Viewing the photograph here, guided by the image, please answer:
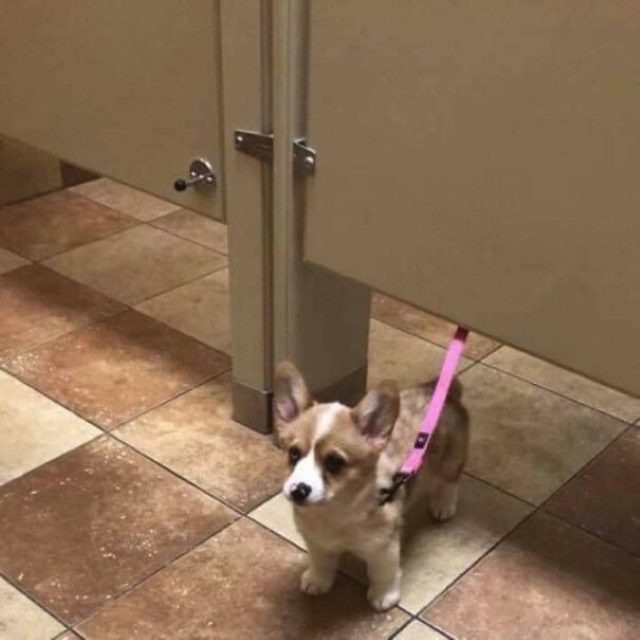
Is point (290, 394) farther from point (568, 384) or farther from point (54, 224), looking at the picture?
point (54, 224)

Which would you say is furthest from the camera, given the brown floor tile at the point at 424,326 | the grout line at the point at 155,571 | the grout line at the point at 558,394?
the brown floor tile at the point at 424,326

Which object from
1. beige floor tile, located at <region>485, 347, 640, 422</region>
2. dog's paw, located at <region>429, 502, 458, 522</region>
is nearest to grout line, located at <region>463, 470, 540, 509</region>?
dog's paw, located at <region>429, 502, 458, 522</region>

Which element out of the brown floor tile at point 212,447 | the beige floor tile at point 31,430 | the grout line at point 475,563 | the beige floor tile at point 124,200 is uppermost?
the grout line at point 475,563

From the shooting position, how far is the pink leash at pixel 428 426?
138 centimetres

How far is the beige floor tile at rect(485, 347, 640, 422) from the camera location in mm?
1965

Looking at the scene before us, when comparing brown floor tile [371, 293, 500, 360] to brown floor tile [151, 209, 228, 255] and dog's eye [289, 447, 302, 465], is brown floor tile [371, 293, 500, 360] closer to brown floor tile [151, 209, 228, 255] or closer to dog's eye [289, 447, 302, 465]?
brown floor tile [151, 209, 228, 255]

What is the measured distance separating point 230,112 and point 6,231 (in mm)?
1284

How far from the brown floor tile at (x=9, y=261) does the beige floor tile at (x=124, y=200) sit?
398mm

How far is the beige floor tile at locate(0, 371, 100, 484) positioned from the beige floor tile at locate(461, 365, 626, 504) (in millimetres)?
725

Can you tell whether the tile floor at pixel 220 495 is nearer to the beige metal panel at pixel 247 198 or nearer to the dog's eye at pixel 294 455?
the beige metal panel at pixel 247 198

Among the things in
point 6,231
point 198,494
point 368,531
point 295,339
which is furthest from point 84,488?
point 6,231

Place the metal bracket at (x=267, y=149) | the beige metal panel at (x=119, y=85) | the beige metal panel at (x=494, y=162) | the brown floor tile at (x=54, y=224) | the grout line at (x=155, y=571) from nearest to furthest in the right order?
1. the beige metal panel at (x=494, y=162)
2. the grout line at (x=155, y=571)
3. the metal bracket at (x=267, y=149)
4. the beige metal panel at (x=119, y=85)
5. the brown floor tile at (x=54, y=224)

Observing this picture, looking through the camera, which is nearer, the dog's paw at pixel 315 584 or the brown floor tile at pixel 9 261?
the dog's paw at pixel 315 584

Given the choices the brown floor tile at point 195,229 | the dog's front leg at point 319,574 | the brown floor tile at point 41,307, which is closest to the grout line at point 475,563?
the dog's front leg at point 319,574
